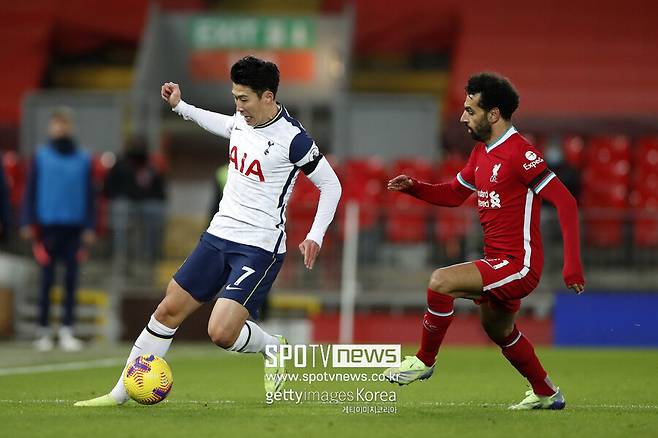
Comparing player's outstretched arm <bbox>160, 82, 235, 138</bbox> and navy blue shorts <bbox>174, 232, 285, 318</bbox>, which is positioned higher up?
player's outstretched arm <bbox>160, 82, 235, 138</bbox>

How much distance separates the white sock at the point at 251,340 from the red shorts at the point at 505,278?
1395mm

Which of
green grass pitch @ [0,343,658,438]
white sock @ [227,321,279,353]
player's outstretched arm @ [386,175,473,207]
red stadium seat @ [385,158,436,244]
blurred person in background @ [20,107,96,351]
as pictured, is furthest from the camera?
red stadium seat @ [385,158,436,244]

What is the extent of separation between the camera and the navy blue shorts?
719 cm

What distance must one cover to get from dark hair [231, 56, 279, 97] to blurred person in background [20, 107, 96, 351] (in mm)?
6315

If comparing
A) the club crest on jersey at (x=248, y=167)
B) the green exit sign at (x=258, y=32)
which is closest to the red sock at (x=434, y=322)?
the club crest on jersey at (x=248, y=167)

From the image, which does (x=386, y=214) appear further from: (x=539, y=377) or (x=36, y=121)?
(x=539, y=377)

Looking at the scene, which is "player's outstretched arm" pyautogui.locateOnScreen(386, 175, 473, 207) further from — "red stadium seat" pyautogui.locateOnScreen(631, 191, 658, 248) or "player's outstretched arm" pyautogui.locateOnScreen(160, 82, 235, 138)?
"red stadium seat" pyautogui.locateOnScreen(631, 191, 658, 248)

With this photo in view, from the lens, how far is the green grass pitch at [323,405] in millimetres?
6117

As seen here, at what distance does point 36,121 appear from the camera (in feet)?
63.8

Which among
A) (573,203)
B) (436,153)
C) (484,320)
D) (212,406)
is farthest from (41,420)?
(436,153)

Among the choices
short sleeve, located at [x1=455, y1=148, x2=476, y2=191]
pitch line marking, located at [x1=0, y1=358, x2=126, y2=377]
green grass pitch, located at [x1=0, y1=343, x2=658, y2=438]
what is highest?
short sleeve, located at [x1=455, y1=148, x2=476, y2=191]

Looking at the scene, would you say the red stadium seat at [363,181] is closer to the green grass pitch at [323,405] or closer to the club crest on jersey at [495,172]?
the green grass pitch at [323,405]

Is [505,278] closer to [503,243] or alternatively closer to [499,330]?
[503,243]

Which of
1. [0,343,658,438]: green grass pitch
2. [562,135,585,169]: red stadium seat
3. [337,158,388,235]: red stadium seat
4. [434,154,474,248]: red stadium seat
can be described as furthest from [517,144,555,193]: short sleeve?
[562,135,585,169]: red stadium seat
